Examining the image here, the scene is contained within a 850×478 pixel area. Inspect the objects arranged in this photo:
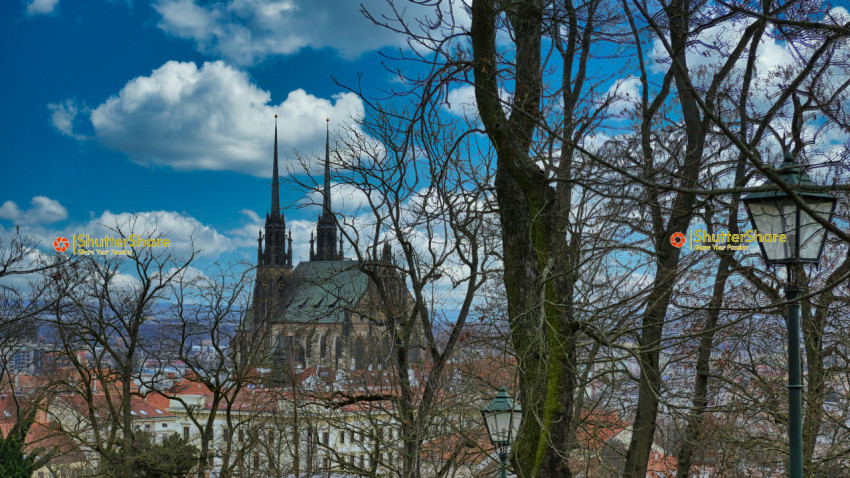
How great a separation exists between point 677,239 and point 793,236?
4035 mm

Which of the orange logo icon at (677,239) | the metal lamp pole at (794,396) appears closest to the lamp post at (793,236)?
the metal lamp pole at (794,396)

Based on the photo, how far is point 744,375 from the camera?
9.48 m

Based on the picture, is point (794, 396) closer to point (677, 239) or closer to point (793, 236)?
point (793, 236)

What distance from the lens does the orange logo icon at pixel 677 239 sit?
310 inches

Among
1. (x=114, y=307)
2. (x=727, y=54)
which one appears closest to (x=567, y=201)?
(x=727, y=54)

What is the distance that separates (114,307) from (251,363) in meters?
3.40

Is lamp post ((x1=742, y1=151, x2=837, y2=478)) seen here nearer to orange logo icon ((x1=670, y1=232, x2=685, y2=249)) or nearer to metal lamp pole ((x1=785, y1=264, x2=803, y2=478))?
metal lamp pole ((x1=785, y1=264, x2=803, y2=478))

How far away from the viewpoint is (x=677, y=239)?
792 cm

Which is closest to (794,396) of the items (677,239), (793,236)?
(793,236)

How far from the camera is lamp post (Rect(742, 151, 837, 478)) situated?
385cm

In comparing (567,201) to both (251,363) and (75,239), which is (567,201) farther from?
(75,239)

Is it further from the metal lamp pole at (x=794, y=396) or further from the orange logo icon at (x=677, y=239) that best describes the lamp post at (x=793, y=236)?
the orange logo icon at (x=677, y=239)

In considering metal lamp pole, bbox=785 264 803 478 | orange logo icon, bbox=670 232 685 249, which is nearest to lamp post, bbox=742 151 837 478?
metal lamp pole, bbox=785 264 803 478

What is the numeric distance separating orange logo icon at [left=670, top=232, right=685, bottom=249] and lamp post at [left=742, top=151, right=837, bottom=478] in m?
3.85
